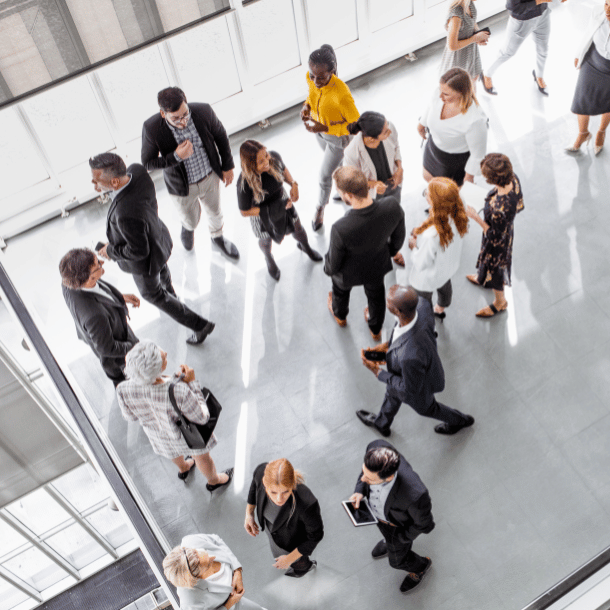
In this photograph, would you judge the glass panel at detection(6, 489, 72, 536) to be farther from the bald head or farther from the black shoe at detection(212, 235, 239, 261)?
the bald head

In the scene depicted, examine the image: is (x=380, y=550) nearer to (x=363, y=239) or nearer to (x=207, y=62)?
(x=363, y=239)

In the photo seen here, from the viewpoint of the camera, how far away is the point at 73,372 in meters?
5.20

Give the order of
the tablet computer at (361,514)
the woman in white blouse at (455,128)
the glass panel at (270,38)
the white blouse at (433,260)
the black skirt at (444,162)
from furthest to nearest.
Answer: the glass panel at (270,38)
the black skirt at (444,162)
the woman in white blouse at (455,128)
the white blouse at (433,260)
the tablet computer at (361,514)

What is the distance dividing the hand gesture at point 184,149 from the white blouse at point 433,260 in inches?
76.7

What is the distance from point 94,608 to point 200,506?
5.64 meters

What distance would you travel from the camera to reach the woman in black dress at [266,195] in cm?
438

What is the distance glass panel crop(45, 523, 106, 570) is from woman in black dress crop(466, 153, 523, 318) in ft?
20.2

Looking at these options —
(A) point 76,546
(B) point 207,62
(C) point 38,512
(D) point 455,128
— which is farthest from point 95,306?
(A) point 76,546

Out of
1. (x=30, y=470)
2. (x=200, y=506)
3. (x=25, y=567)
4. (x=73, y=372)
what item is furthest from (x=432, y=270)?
(x=25, y=567)

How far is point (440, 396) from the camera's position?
4633 mm

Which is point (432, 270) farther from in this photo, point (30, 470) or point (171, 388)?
point (30, 470)

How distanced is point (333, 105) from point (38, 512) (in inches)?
233

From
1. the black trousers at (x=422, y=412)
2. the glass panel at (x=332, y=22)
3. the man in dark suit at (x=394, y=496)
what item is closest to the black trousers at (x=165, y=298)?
the black trousers at (x=422, y=412)

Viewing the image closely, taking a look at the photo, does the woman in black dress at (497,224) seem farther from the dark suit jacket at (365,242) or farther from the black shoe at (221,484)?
the black shoe at (221,484)
